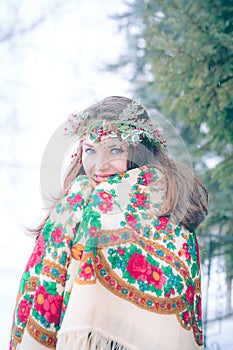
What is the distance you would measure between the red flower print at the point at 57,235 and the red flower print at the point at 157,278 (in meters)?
0.22

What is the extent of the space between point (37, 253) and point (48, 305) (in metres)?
0.13

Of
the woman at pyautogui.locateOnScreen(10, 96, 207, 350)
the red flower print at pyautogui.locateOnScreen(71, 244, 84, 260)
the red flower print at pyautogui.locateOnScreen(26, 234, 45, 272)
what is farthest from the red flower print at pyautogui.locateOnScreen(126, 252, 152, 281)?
the red flower print at pyautogui.locateOnScreen(26, 234, 45, 272)

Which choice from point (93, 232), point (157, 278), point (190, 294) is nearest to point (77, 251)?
point (93, 232)

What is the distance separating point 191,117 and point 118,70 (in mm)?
1279

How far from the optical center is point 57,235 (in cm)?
111

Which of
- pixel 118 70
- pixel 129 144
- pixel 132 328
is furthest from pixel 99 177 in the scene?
pixel 118 70

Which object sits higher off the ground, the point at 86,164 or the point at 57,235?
the point at 86,164

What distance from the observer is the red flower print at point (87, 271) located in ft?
3.38

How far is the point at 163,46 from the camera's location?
8.64ft

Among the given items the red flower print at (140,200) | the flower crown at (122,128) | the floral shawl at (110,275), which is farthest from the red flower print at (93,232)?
the flower crown at (122,128)

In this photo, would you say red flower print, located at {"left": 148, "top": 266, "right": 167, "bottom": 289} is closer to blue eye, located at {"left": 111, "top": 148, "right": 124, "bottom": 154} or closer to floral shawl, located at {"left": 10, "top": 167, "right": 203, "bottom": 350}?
floral shawl, located at {"left": 10, "top": 167, "right": 203, "bottom": 350}

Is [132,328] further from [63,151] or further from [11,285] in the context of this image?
[11,285]

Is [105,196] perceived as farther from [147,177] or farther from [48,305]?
[48,305]

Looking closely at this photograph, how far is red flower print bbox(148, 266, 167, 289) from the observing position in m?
1.09
